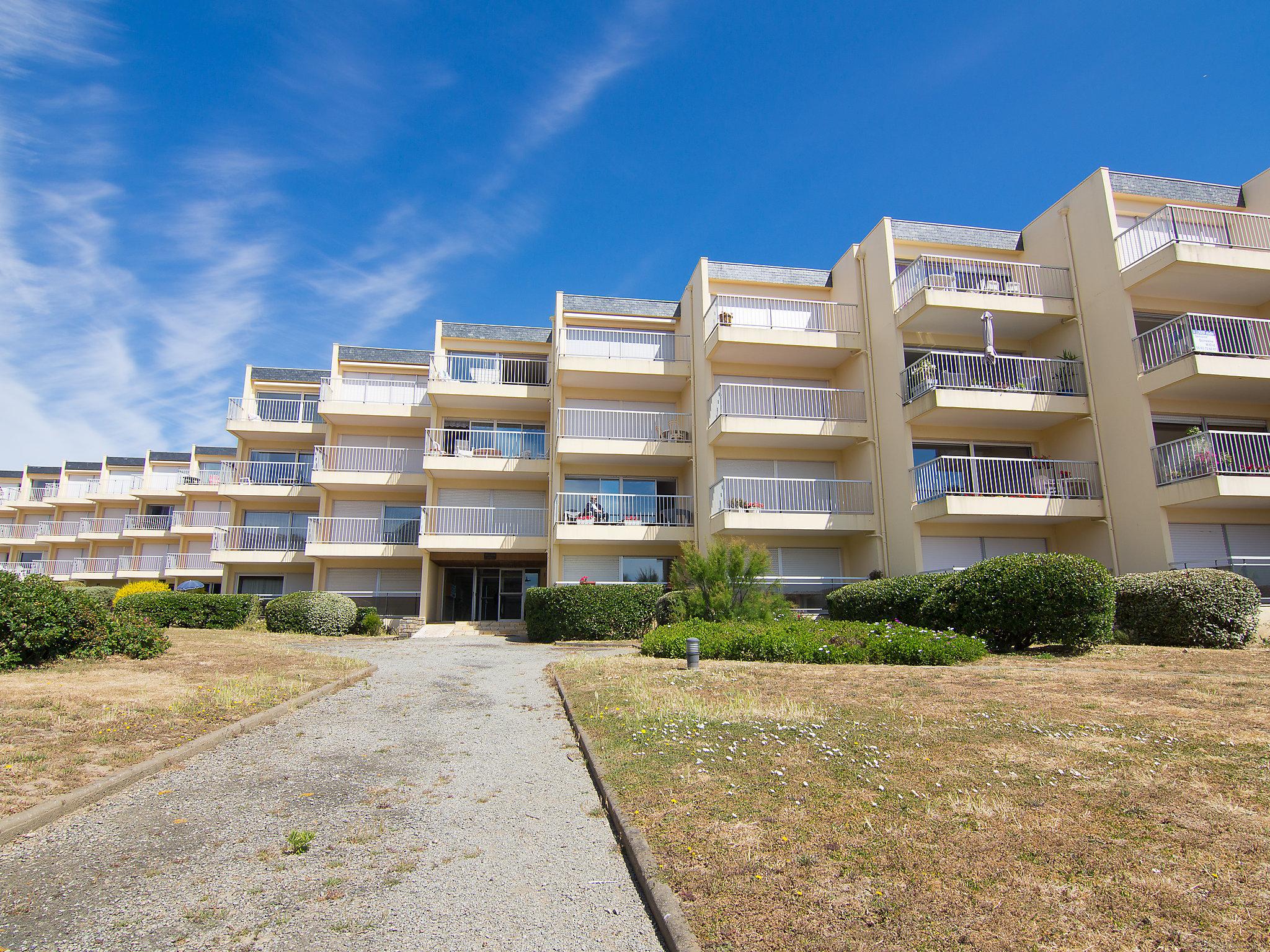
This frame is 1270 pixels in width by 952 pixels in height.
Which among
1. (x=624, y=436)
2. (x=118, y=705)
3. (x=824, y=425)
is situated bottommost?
(x=118, y=705)

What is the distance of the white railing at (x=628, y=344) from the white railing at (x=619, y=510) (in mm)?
5097

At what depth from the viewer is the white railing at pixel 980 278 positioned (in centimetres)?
2044

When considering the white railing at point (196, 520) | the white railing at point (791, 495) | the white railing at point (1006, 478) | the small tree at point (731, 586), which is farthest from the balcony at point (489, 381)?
the white railing at point (196, 520)

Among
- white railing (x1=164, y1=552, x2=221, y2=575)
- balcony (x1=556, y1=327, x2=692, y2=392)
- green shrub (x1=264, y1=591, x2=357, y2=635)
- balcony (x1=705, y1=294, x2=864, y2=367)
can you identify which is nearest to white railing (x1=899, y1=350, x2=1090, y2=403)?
balcony (x1=705, y1=294, x2=864, y2=367)

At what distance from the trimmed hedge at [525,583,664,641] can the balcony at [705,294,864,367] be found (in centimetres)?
815

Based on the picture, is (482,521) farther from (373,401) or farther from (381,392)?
(381,392)

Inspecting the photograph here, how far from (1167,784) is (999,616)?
27.4 feet

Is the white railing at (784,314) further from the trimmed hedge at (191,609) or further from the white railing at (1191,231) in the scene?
the trimmed hedge at (191,609)

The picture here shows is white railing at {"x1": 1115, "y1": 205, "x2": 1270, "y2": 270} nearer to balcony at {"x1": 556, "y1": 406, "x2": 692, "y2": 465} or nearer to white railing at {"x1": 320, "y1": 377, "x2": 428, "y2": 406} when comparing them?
balcony at {"x1": 556, "y1": 406, "x2": 692, "y2": 465}

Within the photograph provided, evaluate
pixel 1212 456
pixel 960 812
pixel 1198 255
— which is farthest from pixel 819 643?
pixel 1198 255

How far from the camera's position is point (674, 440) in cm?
2505

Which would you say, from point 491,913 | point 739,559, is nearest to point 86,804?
point 491,913

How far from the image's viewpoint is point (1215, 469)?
1595 centimetres

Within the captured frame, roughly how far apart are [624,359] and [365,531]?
37.9ft
